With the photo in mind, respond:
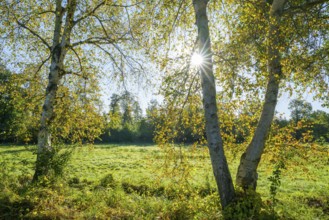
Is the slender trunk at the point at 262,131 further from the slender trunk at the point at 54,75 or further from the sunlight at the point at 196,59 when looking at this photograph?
the slender trunk at the point at 54,75

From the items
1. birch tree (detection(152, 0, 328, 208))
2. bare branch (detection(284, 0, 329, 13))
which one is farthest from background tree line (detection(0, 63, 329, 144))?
bare branch (detection(284, 0, 329, 13))

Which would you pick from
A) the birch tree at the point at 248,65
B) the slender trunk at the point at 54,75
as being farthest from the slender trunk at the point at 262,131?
the slender trunk at the point at 54,75

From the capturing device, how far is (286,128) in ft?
28.4

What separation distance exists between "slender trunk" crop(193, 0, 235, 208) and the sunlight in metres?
0.12

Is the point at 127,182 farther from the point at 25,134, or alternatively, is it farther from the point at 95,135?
the point at 25,134

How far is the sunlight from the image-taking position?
768 centimetres

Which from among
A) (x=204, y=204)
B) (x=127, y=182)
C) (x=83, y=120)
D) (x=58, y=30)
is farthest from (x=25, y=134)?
(x=204, y=204)

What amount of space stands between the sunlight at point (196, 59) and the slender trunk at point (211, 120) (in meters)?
0.12

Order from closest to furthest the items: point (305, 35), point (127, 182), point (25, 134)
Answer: point (305, 35) → point (25, 134) → point (127, 182)

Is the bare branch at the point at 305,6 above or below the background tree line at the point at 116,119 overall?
above

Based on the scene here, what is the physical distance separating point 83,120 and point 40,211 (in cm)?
563

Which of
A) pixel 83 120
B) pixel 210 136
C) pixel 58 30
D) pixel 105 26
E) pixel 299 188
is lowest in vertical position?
pixel 299 188

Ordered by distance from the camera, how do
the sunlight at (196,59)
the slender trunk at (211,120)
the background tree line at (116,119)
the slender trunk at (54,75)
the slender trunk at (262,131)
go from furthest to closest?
the slender trunk at (54,75), the background tree line at (116,119), the slender trunk at (262,131), the sunlight at (196,59), the slender trunk at (211,120)

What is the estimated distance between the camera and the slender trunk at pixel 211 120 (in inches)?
287
